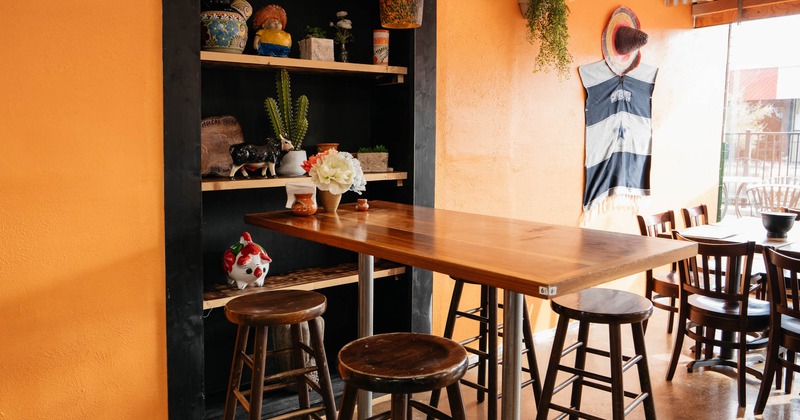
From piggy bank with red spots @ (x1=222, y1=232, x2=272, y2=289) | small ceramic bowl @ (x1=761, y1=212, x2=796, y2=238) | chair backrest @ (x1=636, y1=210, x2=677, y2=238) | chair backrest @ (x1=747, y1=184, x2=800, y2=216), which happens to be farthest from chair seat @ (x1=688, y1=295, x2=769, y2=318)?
chair backrest @ (x1=747, y1=184, x2=800, y2=216)

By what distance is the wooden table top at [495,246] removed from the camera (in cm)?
155

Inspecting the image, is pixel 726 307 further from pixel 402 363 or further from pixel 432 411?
pixel 402 363

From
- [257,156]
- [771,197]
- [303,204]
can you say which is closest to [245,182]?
[257,156]

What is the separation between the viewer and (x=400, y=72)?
3.13 metres

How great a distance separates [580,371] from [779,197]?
4.94m

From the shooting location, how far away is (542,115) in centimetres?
408

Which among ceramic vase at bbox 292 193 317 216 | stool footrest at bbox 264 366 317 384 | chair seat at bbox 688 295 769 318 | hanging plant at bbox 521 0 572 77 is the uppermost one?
hanging plant at bbox 521 0 572 77

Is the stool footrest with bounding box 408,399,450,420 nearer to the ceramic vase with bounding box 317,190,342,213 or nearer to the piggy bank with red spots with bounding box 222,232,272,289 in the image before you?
the ceramic vase with bounding box 317,190,342,213

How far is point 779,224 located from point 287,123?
283 centimetres

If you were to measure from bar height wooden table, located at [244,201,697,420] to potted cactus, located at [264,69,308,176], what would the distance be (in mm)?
372

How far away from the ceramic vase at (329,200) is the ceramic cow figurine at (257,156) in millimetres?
300

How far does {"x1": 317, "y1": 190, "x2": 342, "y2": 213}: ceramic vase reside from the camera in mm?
2607

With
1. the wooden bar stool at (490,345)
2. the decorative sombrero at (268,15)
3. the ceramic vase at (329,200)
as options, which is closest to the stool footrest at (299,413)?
the wooden bar stool at (490,345)

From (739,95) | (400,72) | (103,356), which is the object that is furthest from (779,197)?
(103,356)
